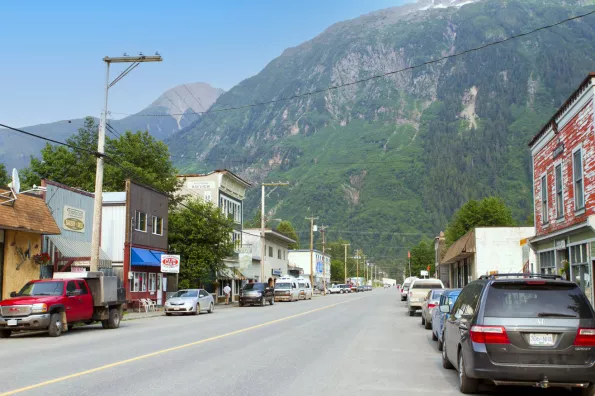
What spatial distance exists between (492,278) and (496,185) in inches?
7822

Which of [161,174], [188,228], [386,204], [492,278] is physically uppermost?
Result: [386,204]

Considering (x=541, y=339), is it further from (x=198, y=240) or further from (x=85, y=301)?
(x=198, y=240)

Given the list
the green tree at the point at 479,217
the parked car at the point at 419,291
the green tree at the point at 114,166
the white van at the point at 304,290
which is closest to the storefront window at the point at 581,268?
the parked car at the point at 419,291

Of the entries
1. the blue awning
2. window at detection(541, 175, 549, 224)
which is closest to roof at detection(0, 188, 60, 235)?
the blue awning

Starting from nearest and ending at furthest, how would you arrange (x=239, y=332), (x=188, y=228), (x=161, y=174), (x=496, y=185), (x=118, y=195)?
(x=239, y=332) → (x=118, y=195) → (x=188, y=228) → (x=161, y=174) → (x=496, y=185)

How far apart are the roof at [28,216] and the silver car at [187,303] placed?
7.55 meters

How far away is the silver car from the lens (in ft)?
108

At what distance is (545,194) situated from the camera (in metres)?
27.3

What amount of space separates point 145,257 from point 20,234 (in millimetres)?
12511

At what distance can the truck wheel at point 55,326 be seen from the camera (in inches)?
773

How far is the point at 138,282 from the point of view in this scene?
129ft

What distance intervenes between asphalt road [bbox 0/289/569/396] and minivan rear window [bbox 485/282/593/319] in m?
1.66

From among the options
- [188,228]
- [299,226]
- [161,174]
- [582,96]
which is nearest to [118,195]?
[188,228]

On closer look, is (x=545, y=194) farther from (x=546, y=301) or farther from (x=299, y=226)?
(x=299, y=226)
